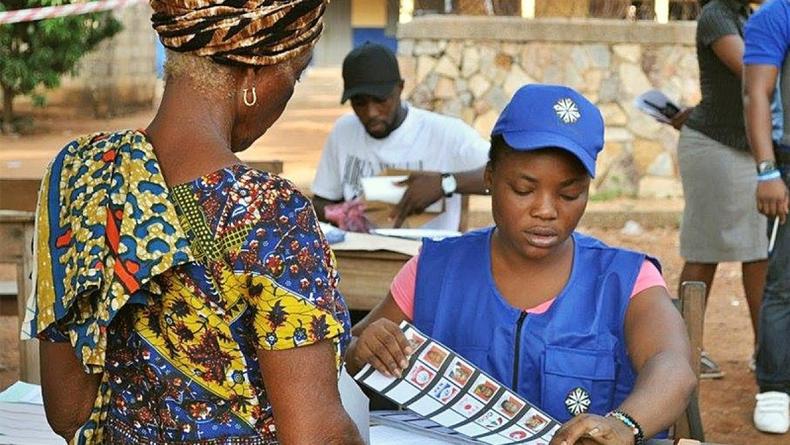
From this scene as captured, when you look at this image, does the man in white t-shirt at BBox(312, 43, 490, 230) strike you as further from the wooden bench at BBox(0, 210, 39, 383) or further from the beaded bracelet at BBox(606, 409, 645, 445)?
the beaded bracelet at BBox(606, 409, 645, 445)

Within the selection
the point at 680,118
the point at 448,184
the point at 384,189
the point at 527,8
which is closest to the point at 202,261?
the point at 384,189

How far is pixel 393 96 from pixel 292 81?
10.9 feet

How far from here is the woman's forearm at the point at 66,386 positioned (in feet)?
6.72

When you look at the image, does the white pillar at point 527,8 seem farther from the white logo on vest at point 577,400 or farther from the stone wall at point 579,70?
the white logo on vest at point 577,400

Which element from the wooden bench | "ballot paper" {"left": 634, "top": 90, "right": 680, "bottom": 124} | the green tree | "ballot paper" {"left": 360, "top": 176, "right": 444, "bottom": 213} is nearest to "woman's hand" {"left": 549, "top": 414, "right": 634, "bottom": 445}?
the wooden bench

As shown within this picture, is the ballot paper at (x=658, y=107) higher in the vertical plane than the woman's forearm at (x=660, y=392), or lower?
lower

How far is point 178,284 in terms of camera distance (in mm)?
1898

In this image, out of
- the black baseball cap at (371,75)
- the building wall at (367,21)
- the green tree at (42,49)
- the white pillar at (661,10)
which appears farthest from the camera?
the building wall at (367,21)

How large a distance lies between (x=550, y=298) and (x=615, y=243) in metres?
8.03

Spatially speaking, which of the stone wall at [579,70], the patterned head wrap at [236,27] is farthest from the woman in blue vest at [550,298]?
the stone wall at [579,70]

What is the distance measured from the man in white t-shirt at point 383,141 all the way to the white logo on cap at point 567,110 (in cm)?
256

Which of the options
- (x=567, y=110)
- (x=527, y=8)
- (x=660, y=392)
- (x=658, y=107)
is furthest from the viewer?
(x=527, y=8)

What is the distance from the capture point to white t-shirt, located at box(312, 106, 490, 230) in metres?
5.39

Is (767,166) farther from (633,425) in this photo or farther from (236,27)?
(236,27)
